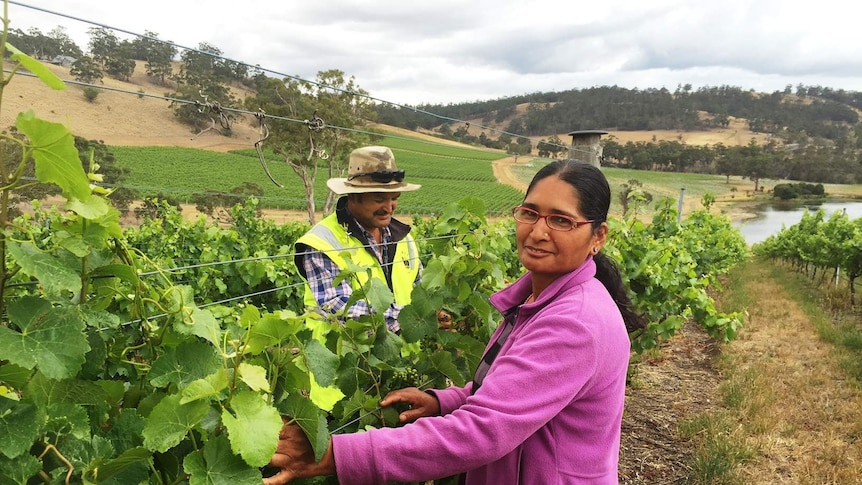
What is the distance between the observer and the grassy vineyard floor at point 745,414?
421 cm

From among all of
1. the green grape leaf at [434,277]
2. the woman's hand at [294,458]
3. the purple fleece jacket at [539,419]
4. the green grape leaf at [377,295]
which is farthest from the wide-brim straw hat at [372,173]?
the woman's hand at [294,458]

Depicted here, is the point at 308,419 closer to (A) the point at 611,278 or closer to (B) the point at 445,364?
(B) the point at 445,364

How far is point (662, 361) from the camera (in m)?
7.02

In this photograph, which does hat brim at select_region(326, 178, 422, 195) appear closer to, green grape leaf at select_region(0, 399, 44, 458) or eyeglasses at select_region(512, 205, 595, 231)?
eyeglasses at select_region(512, 205, 595, 231)

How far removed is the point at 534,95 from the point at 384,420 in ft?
488

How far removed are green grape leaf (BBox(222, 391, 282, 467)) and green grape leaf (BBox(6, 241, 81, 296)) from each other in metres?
0.32

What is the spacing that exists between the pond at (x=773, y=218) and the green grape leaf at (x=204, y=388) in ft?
168

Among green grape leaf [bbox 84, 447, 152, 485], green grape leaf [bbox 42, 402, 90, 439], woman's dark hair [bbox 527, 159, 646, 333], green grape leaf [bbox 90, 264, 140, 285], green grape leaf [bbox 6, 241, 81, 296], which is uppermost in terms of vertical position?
woman's dark hair [bbox 527, 159, 646, 333]

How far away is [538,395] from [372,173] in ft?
5.90

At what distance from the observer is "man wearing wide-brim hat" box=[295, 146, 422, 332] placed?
2.53 metres

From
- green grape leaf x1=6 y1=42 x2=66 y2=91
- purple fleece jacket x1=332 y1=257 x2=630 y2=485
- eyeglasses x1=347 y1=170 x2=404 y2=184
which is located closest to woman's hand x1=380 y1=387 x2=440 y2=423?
purple fleece jacket x1=332 y1=257 x2=630 y2=485

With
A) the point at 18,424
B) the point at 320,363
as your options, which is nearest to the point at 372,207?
the point at 320,363

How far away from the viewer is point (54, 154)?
0.79 meters

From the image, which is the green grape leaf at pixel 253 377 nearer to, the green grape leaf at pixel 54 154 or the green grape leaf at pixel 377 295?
the green grape leaf at pixel 54 154
